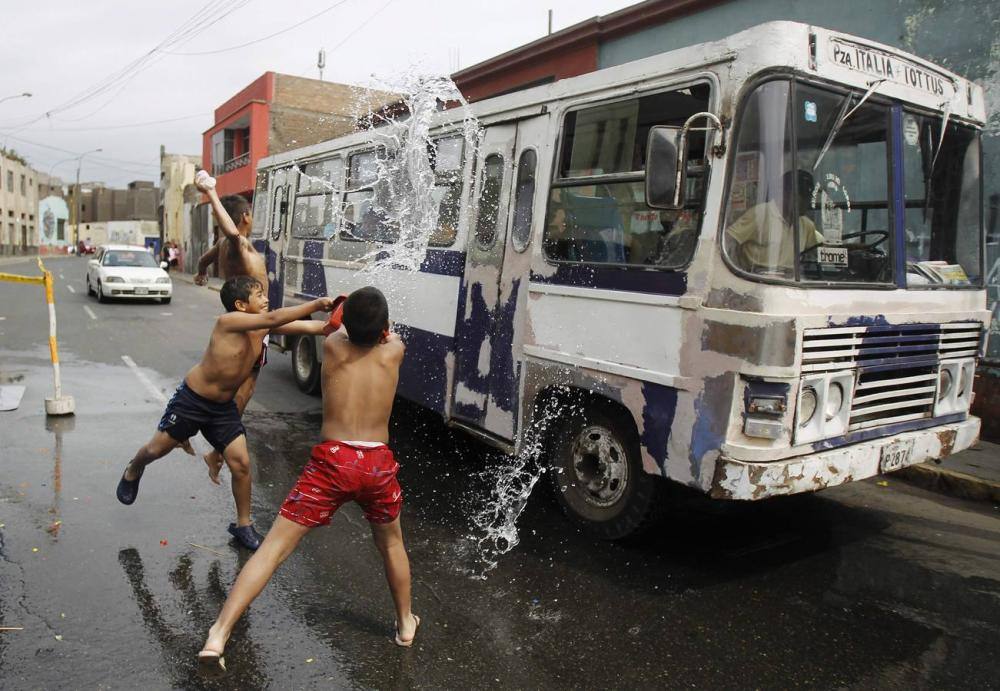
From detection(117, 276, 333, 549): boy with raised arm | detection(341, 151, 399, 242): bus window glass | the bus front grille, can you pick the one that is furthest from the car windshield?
the bus front grille

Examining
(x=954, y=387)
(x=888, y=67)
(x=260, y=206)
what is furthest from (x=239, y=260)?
(x=260, y=206)

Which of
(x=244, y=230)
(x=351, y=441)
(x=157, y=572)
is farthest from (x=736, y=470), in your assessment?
(x=244, y=230)

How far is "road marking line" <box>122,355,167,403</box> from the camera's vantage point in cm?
859

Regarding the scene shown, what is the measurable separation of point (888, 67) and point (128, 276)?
64.7 feet

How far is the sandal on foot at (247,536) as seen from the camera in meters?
4.45

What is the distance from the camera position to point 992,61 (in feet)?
24.5

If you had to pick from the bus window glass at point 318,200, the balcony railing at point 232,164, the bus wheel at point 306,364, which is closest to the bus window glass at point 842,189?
the bus window glass at point 318,200

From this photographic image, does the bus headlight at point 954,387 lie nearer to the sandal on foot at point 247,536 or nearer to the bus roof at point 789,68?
the bus roof at point 789,68

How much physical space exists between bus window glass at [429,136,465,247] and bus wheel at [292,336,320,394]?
297 centimetres

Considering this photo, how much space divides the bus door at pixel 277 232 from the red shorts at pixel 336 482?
21.1 ft

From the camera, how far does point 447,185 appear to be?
6.12 m

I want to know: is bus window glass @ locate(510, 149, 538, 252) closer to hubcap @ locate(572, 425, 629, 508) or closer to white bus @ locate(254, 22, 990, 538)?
white bus @ locate(254, 22, 990, 538)

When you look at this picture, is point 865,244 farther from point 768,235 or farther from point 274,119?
point 274,119

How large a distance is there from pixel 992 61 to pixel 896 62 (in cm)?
404
